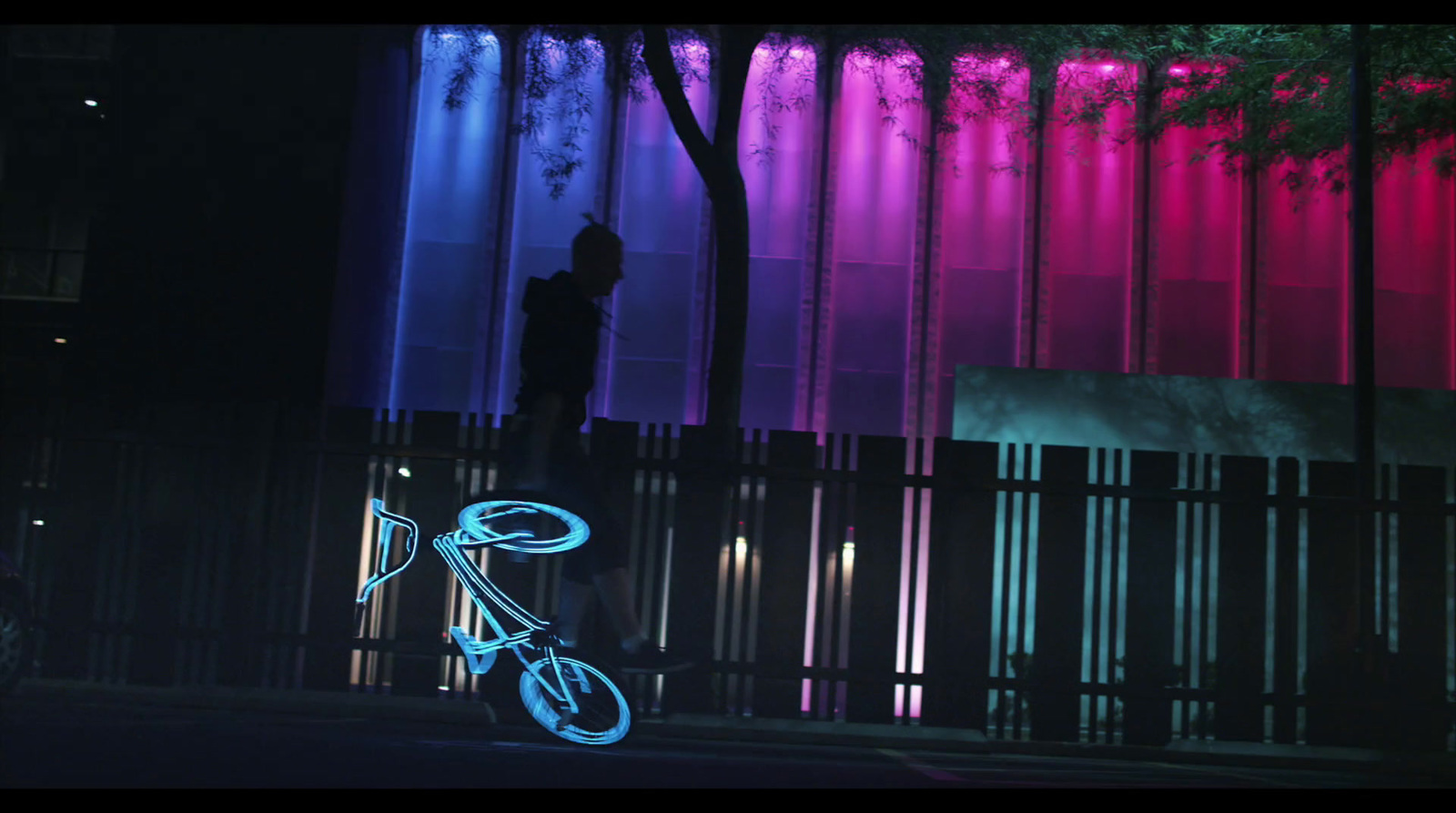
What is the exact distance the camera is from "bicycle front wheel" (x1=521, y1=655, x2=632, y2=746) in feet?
18.8

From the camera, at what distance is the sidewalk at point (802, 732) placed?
7.19 m

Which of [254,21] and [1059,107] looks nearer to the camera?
[254,21]

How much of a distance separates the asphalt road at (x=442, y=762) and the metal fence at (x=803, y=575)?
2.38ft

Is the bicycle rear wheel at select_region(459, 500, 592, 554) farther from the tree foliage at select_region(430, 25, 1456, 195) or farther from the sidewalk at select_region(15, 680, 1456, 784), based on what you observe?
the tree foliage at select_region(430, 25, 1456, 195)

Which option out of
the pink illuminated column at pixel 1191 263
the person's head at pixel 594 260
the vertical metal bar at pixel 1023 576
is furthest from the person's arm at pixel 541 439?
the pink illuminated column at pixel 1191 263

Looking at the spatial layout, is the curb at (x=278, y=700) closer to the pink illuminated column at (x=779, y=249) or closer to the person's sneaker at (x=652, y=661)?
the person's sneaker at (x=652, y=661)

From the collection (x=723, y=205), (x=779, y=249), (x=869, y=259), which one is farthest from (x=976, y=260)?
(x=723, y=205)

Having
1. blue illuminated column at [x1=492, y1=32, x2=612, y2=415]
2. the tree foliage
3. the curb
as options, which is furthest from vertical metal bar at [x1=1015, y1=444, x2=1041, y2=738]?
blue illuminated column at [x1=492, y1=32, x2=612, y2=415]

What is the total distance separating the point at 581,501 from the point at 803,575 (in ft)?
8.29

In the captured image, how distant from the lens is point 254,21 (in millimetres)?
11680

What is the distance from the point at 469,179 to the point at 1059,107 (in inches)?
315

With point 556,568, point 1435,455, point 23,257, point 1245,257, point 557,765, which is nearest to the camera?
point 557,765
